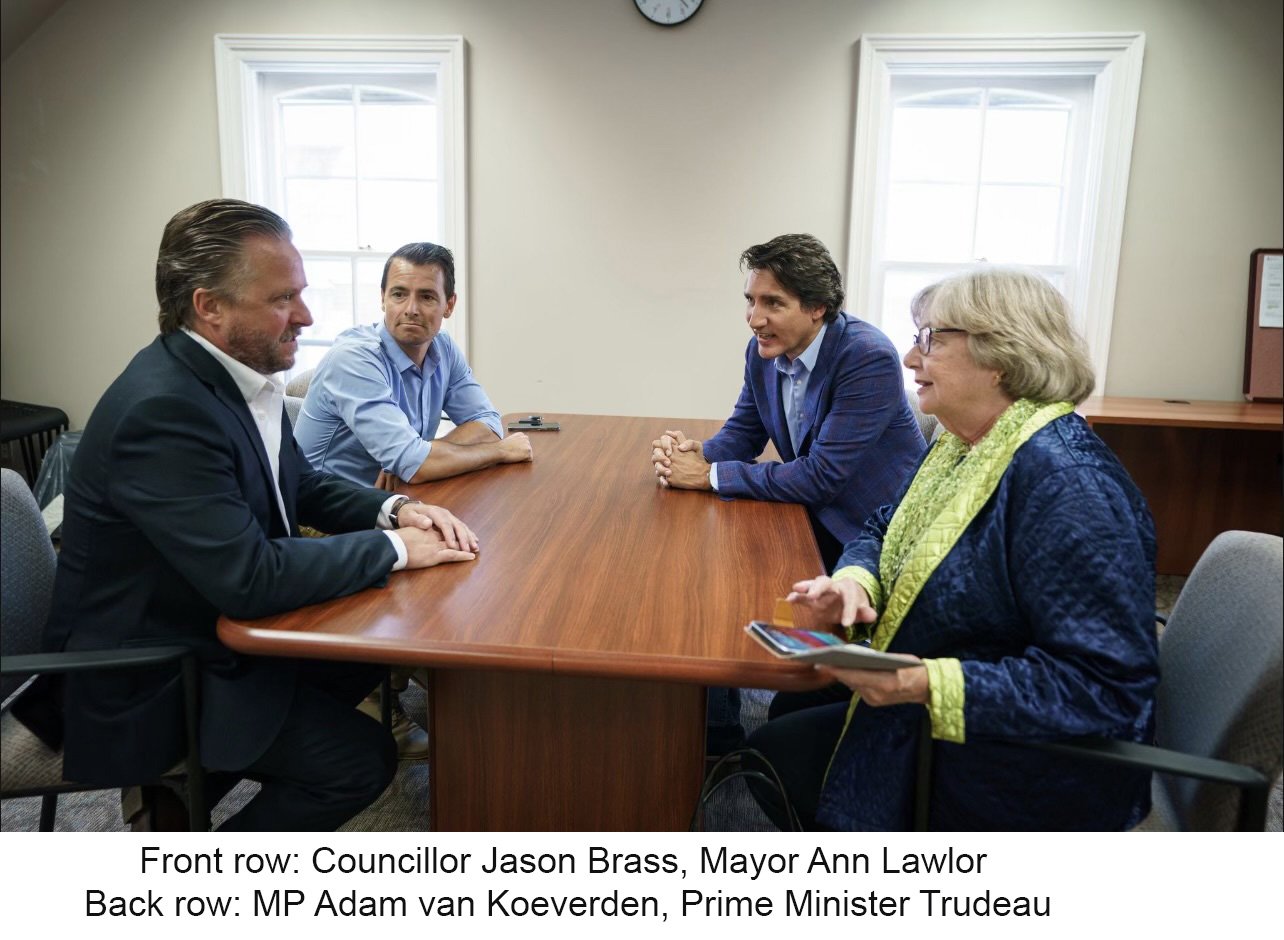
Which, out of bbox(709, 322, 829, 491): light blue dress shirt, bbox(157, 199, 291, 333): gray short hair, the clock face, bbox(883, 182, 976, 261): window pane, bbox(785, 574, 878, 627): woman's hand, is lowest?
bbox(785, 574, 878, 627): woman's hand

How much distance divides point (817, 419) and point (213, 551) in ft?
4.67

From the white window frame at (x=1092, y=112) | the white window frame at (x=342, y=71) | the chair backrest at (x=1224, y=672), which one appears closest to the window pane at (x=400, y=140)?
the white window frame at (x=342, y=71)

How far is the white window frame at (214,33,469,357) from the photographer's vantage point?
13.1 ft

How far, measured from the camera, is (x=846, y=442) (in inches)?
81.1

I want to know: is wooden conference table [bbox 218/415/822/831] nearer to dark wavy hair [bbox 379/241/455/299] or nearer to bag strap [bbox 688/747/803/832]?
bag strap [bbox 688/747/803/832]

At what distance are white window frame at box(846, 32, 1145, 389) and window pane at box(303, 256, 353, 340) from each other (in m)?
2.48

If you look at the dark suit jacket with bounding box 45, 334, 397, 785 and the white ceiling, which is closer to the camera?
the dark suit jacket with bounding box 45, 334, 397, 785

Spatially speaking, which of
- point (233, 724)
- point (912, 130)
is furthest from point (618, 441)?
point (912, 130)

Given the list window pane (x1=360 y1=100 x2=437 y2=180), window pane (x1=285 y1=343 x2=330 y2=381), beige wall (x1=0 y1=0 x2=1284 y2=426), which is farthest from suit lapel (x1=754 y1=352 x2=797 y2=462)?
window pane (x1=285 y1=343 x2=330 y2=381)

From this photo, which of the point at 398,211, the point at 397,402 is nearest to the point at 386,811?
the point at 397,402

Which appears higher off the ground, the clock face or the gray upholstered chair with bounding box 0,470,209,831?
the clock face

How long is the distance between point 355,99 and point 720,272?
Answer: 1928 millimetres

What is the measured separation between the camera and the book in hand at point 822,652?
106 cm
